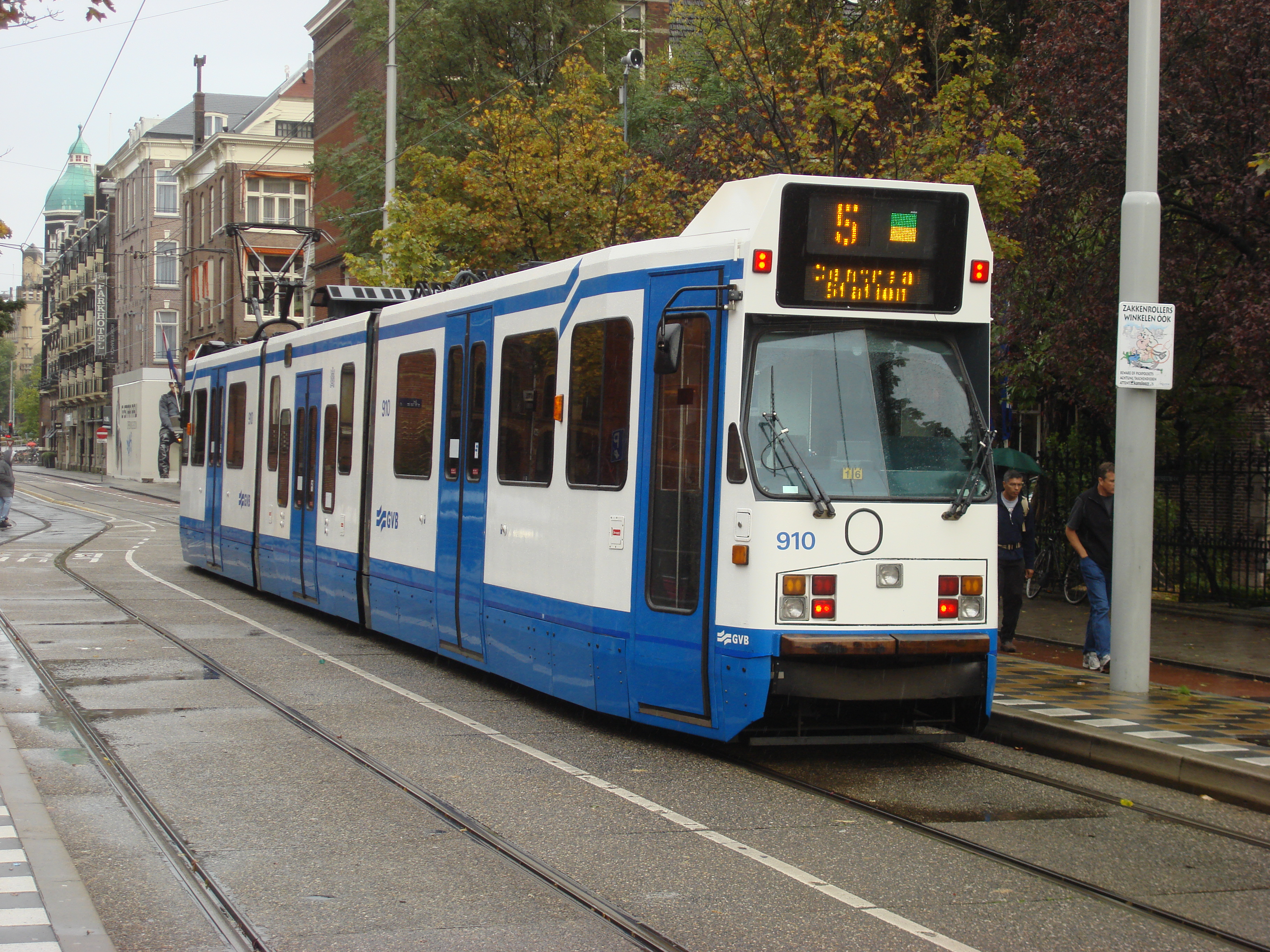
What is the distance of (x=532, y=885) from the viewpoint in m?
5.55

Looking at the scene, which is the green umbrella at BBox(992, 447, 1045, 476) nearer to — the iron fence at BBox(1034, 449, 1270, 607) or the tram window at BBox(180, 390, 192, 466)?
the iron fence at BBox(1034, 449, 1270, 607)

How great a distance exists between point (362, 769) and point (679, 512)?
7.36 feet

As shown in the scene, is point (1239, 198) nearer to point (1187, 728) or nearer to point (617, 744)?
point (1187, 728)

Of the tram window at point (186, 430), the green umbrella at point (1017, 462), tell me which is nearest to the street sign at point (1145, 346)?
the green umbrella at point (1017, 462)

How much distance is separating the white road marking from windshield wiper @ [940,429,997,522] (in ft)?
7.70

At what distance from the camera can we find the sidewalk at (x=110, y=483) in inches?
2218

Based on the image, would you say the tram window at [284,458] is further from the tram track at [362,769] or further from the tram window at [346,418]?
the tram track at [362,769]

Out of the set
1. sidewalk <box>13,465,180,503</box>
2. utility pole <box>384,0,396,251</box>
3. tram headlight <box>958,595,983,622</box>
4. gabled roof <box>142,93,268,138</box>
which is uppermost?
gabled roof <box>142,93,268,138</box>

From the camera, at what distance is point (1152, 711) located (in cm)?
956

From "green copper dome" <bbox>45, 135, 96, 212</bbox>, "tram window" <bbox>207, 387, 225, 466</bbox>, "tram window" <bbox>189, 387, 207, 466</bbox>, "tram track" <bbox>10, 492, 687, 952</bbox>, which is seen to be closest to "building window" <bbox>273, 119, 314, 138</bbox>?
"tram window" <bbox>189, 387, 207, 466</bbox>

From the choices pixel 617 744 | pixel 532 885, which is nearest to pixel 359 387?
pixel 617 744

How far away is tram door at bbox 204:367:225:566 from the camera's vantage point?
1864cm

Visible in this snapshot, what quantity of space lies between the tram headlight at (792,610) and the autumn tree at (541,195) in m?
12.0

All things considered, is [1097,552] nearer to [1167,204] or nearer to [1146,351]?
[1146,351]
